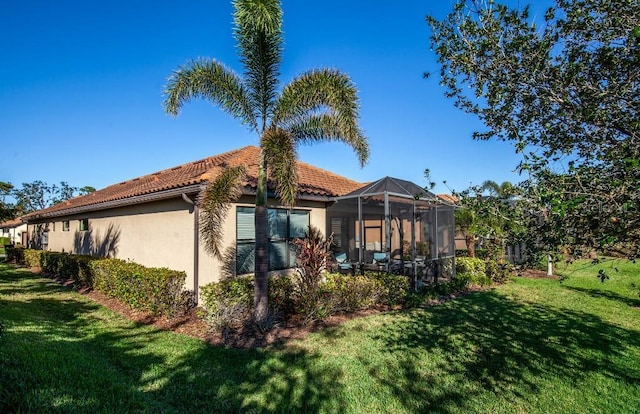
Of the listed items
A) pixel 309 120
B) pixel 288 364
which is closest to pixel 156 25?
pixel 309 120

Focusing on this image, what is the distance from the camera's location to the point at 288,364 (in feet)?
18.4

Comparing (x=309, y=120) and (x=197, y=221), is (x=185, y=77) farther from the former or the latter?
(x=197, y=221)

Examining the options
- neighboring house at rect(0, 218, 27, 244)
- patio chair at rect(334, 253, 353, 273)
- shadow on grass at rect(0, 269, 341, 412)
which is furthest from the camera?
neighboring house at rect(0, 218, 27, 244)

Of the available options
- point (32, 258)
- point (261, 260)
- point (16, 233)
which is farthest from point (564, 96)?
point (16, 233)

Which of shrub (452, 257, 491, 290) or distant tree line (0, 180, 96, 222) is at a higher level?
distant tree line (0, 180, 96, 222)

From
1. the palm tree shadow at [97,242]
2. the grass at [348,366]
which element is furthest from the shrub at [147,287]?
the palm tree shadow at [97,242]

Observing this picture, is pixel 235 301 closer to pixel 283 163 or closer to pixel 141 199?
pixel 283 163

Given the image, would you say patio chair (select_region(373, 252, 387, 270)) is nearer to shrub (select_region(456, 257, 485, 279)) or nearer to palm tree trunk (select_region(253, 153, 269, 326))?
shrub (select_region(456, 257, 485, 279))

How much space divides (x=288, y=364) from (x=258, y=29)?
671 centimetres

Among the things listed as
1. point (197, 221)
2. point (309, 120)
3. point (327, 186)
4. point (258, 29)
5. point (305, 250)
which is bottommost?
point (305, 250)

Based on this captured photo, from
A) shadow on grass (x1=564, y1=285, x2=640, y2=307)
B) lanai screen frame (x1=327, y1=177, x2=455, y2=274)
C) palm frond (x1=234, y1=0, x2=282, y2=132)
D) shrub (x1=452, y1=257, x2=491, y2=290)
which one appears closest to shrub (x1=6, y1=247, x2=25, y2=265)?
lanai screen frame (x1=327, y1=177, x2=455, y2=274)

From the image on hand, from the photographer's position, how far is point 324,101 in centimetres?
746

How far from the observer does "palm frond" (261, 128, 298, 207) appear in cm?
686

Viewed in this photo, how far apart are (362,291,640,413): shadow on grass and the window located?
4.08m
